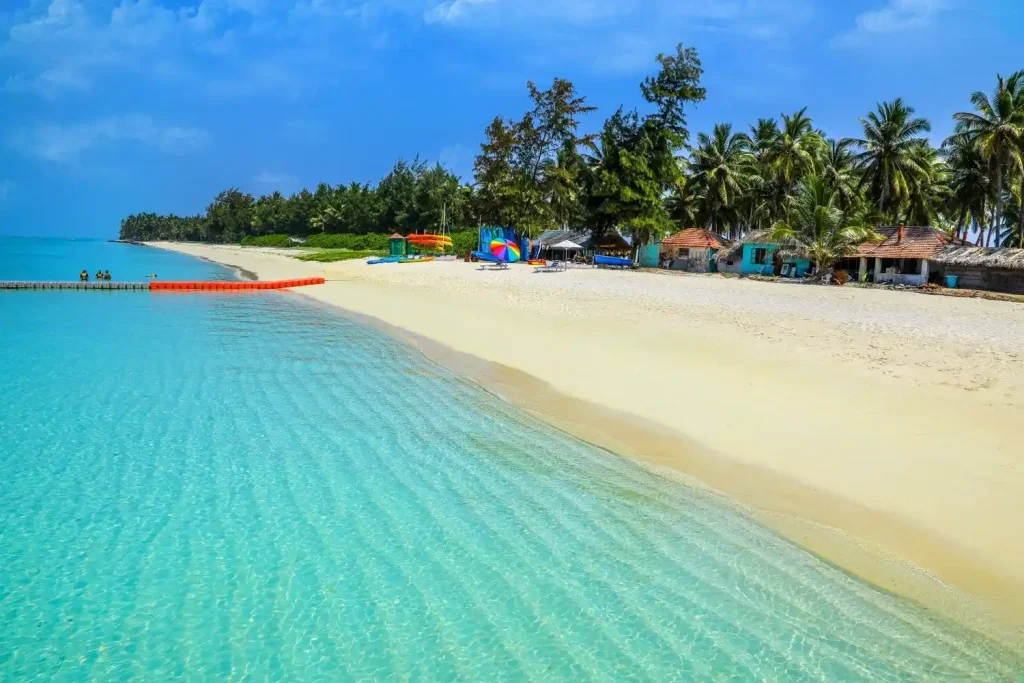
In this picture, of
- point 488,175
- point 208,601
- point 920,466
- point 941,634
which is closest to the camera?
point 941,634

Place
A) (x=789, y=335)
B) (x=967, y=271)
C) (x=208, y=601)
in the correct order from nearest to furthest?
(x=208, y=601) < (x=789, y=335) < (x=967, y=271)

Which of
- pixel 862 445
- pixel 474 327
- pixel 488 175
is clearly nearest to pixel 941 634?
pixel 862 445

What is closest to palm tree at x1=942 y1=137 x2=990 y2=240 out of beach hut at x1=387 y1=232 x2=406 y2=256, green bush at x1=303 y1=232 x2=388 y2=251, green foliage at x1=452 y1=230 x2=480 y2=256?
green foliage at x1=452 y1=230 x2=480 y2=256

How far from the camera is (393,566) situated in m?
4.63

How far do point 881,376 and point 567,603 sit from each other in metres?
6.58

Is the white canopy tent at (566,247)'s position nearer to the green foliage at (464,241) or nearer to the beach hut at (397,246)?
the green foliage at (464,241)

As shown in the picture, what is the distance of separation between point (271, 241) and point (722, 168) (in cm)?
6746

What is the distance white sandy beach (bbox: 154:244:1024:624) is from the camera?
4.96 metres

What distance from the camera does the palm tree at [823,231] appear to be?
28.8 meters

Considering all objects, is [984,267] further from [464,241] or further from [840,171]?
[464,241]

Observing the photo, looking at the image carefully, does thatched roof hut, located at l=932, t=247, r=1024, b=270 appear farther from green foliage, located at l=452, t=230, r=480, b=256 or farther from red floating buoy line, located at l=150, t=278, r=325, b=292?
green foliage, located at l=452, t=230, r=480, b=256

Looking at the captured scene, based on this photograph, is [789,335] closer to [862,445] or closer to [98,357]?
[862,445]

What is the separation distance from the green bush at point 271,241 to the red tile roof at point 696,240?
190ft

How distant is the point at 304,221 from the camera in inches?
3460
